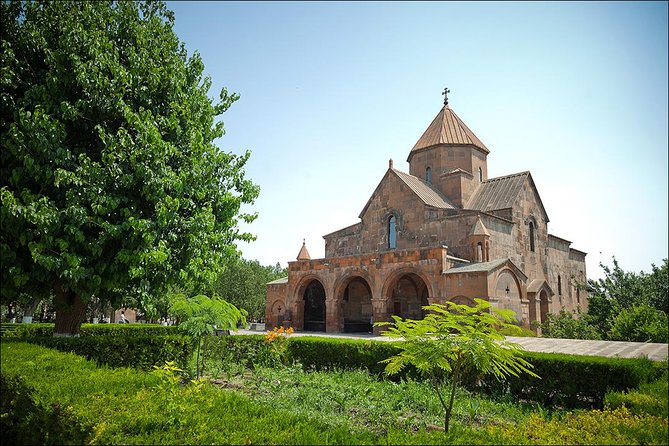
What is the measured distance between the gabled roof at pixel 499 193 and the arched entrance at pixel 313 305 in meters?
10.6

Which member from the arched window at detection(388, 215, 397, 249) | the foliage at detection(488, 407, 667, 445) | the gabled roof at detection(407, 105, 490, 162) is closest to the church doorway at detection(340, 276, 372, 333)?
the arched window at detection(388, 215, 397, 249)

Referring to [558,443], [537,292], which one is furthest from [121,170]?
[537,292]

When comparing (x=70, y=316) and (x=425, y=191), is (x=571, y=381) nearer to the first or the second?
(x=70, y=316)

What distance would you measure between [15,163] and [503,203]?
23.3 meters

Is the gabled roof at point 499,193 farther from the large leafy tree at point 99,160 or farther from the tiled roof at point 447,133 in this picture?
the large leafy tree at point 99,160

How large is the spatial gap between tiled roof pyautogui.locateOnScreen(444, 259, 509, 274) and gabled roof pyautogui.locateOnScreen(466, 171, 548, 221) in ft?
19.5

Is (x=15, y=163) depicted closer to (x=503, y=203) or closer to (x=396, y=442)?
(x=396, y=442)

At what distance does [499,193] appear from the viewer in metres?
26.3

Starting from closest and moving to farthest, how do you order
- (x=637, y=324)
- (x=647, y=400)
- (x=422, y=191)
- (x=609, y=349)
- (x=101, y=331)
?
1. (x=647, y=400)
2. (x=609, y=349)
3. (x=637, y=324)
4. (x=101, y=331)
5. (x=422, y=191)

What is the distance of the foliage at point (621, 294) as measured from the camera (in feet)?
56.0

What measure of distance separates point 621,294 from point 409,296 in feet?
33.6

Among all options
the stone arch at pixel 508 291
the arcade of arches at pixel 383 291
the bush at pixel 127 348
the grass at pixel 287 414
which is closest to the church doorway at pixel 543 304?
the arcade of arches at pixel 383 291

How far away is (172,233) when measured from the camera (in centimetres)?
906

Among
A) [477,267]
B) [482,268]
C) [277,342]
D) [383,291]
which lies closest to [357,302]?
[383,291]
